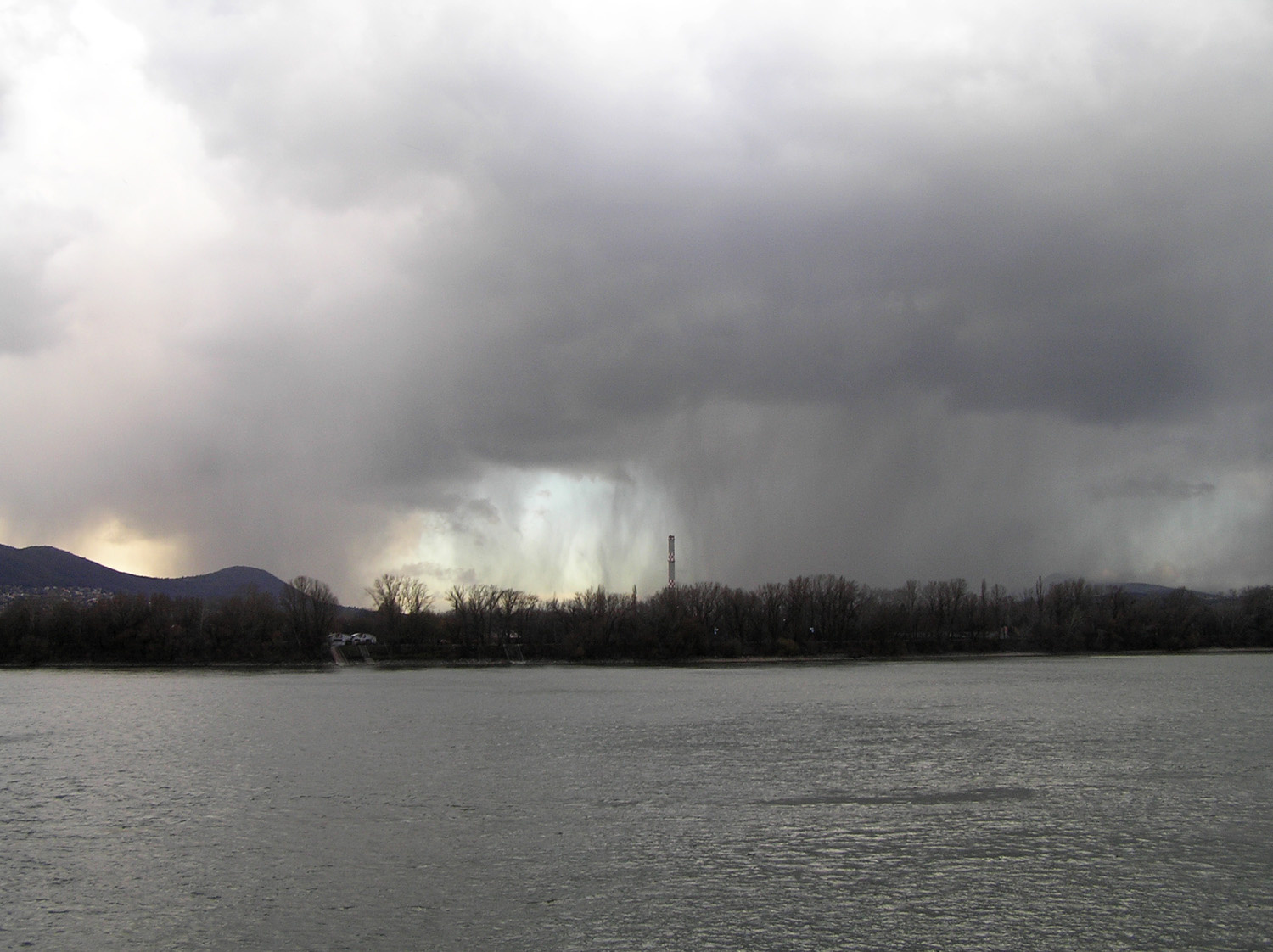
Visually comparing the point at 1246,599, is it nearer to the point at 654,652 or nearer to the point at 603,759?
the point at 654,652

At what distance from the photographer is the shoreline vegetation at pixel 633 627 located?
139750mm

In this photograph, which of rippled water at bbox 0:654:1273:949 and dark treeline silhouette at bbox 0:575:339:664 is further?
dark treeline silhouette at bbox 0:575:339:664

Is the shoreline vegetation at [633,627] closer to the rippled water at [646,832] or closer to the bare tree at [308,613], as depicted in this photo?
the bare tree at [308,613]

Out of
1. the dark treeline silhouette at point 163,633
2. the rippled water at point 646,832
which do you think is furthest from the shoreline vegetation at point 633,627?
the rippled water at point 646,832

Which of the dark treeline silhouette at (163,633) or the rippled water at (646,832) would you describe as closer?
the rippled water at (646,832)

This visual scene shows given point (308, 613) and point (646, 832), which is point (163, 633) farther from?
point (646, 832)

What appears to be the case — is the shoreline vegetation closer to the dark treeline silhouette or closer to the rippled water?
the dark treeline silhouette

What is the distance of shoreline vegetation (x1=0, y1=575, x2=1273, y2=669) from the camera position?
139750 millimetres

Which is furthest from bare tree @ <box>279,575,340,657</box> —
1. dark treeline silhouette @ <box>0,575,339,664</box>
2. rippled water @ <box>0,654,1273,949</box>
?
rippled water @ <box>0,654,1273,949</box>

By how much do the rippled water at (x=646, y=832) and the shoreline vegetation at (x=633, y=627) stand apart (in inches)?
3418

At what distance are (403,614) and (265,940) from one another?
14197 centimetres

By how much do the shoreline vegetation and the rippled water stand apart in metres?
86.8

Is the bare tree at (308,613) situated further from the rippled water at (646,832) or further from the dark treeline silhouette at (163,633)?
the rippled water at (646,832)

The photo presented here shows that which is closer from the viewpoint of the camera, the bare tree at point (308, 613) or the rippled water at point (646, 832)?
the rippled water at point (646, 832)
